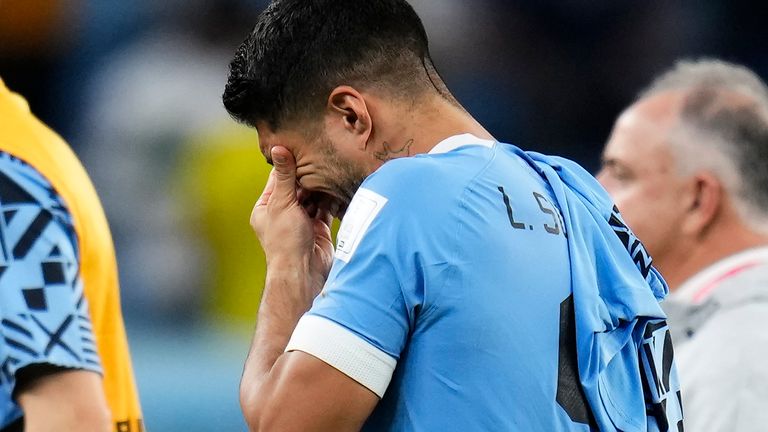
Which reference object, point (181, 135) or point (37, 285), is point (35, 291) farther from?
point (181, 135)

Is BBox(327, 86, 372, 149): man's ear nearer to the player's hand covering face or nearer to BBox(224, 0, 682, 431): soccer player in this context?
BBox(224, 0, 682, 431): soccer player

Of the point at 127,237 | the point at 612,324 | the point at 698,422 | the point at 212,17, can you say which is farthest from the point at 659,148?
the point at 212,17

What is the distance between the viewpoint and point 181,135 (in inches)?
175

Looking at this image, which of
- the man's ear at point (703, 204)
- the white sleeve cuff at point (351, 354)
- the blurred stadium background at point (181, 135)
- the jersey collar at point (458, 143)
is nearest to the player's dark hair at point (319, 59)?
the jersey collar at point (458, 143)

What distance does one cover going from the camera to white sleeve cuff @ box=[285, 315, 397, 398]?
1.41 meters

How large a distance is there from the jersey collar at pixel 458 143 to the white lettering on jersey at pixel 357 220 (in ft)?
0.47

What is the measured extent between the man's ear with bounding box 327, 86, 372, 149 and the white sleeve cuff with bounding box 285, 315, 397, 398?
0.32 metres

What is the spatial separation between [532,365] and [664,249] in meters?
1.44

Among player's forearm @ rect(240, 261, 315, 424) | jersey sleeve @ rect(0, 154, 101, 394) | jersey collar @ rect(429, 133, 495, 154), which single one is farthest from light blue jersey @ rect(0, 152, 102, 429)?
jersey collar @ rect(429, 133, 495, 154)

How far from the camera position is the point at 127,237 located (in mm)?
4230

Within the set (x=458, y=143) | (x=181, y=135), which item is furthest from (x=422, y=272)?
(x=181, y=135)

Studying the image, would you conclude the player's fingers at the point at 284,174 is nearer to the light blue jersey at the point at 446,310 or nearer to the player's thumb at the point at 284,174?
the player's thumb at the point at 284,174

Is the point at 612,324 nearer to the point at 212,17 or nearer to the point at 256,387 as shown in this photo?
the point at 256,387

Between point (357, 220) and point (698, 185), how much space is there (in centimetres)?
151
